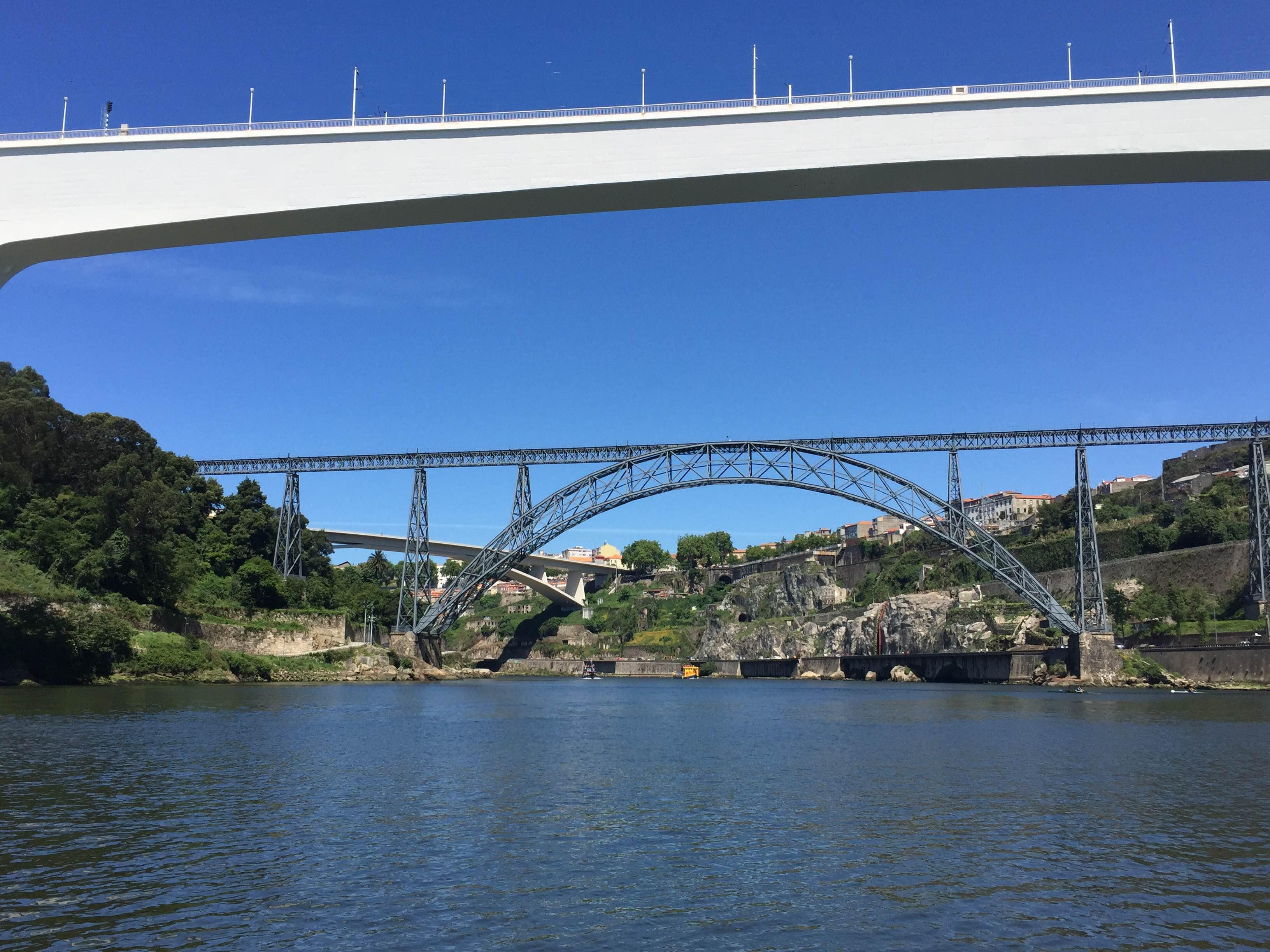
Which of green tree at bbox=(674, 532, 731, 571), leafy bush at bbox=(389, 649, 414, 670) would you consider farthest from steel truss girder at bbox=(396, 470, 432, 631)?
green tree at bbox=(674, 532, 731, 571)

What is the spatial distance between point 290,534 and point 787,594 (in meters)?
52.6

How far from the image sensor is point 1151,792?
14.0m

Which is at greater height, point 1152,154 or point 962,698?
point 1152,154

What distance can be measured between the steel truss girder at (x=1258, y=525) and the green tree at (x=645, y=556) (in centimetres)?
8022

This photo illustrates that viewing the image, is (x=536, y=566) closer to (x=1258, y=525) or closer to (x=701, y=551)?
(x=701, y=551)

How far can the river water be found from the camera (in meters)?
7.14

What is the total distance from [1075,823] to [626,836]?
5.04 metres

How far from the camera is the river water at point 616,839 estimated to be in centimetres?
714

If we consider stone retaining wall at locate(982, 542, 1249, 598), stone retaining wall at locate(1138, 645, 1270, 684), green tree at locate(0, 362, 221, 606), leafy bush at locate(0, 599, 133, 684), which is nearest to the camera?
leafy bush at locate(0, 599, 133, 684)

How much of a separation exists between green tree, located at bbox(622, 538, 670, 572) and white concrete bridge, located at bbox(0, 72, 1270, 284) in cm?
11450

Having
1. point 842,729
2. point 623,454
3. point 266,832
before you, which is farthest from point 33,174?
point 623,454

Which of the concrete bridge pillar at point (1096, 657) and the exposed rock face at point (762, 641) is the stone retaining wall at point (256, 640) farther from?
the exposed rock face at point (762, 641)

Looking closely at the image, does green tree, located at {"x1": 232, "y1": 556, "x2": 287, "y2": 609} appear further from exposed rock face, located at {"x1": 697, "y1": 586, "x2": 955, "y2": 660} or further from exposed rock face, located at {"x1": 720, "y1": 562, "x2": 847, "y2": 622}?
exposed rock face, located at {"x1": 720, "y1": 562, "x2": 847, "y2": 622}

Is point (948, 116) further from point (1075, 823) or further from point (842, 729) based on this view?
point (842, 729)
